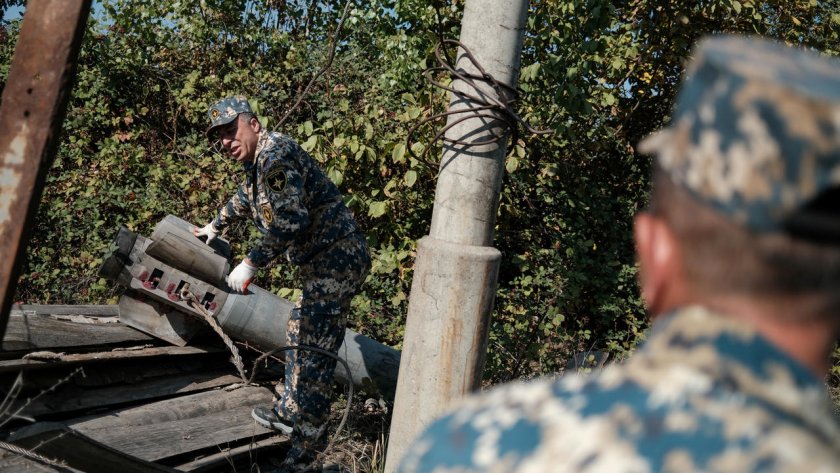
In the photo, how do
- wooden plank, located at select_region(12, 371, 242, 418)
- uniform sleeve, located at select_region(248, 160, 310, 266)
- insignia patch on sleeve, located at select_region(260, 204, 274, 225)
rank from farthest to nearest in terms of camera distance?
1. insignia patch on sleeve, located at select_region(260, 204, 274, 225)
2. uniform sleeve, located at select_region(248, 160, 310, 266)
3. wooden plank, located at select_region(12, 371, 242, 418)

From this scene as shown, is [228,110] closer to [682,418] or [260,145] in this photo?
[260,145]

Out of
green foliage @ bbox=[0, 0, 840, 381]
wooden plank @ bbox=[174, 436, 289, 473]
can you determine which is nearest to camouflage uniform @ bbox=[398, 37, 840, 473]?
wooden plank @ bbox=[174, 436, 289, 473]

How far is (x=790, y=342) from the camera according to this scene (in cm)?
87

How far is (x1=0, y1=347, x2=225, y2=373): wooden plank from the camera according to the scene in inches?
159

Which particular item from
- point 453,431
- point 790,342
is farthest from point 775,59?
point 453,431

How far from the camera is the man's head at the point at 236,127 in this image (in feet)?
16.1

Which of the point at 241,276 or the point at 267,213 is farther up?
the point at 267,213

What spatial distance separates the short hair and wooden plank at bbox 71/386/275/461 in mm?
3584

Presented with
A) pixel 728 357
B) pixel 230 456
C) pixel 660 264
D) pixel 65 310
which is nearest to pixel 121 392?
pixel 230 456

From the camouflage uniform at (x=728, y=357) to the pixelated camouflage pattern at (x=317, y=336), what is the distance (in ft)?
13.2

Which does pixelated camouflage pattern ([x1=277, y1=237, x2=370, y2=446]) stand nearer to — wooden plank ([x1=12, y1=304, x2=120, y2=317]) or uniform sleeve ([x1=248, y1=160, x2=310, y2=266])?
uniform sleeve ([x1=248, y1=160, x2=310, y2=266])

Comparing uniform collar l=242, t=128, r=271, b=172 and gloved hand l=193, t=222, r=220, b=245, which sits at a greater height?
uniform collar l=242, t=128, r=271, b=172

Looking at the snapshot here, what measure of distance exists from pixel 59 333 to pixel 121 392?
48 cm

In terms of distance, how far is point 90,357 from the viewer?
4.57 meters
